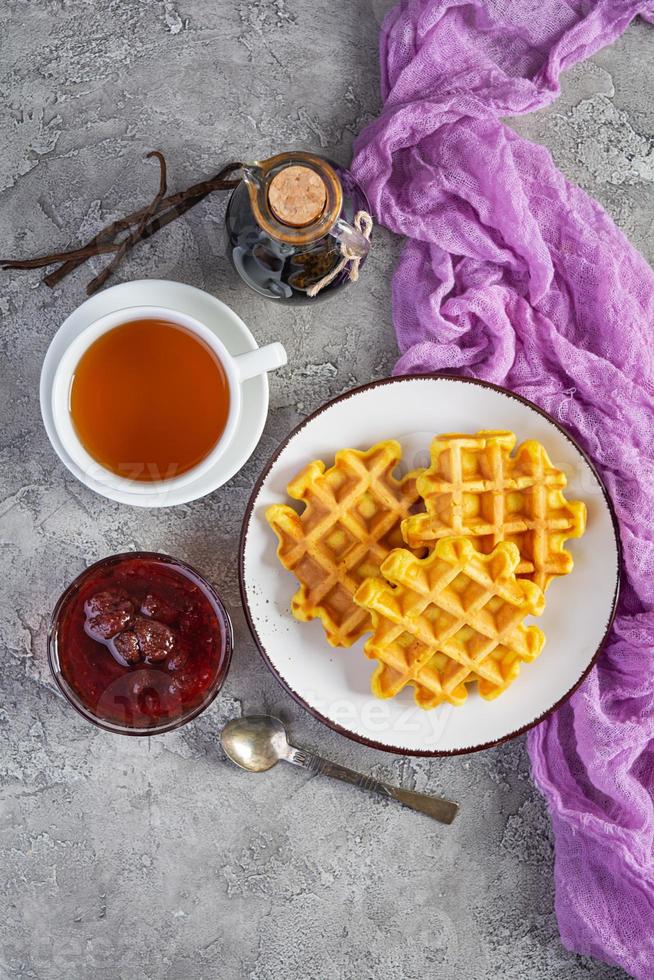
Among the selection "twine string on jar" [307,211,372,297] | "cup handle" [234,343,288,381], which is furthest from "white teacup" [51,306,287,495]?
"twine string on jar" [307,211,372,297]

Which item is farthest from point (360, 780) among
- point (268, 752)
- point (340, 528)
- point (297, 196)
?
point (297, 196)

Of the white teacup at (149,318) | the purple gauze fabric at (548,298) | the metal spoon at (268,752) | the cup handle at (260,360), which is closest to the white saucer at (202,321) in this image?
the white teacup at (149,318)

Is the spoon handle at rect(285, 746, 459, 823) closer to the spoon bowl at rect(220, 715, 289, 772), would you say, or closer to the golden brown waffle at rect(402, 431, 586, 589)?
the spoon bowl at rect(220, 715, 289, 772)

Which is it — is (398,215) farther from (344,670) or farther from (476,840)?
(476,840)

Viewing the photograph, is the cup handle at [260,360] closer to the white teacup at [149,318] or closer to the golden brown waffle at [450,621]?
the white teacup at [149,318]

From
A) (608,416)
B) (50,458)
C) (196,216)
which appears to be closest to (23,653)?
(50,458)

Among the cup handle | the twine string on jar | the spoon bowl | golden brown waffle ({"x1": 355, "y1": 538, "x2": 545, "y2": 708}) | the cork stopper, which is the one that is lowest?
the spoon bowl

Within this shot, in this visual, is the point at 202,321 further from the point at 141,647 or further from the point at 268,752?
the point at 268,752
